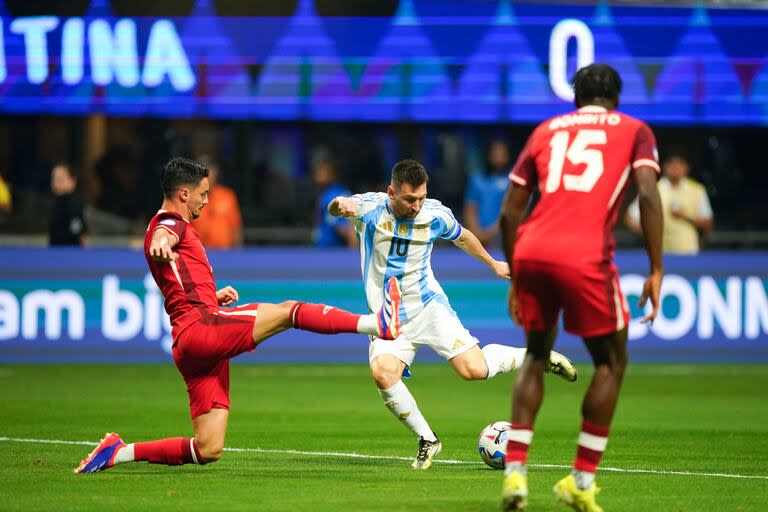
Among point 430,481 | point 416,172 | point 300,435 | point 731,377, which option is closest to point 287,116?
point 731,377

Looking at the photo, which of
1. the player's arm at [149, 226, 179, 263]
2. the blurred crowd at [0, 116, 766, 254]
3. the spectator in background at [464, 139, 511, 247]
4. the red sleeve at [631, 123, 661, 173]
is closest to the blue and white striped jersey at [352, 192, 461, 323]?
the player's arm at [149, 226, 179, 263]

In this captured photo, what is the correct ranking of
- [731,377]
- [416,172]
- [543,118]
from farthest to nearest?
[543,118]
[731,377]
[416,172]

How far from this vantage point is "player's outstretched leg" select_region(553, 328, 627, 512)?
22.6 ft

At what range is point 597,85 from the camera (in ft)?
23.3

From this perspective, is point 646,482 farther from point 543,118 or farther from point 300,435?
point 543,118

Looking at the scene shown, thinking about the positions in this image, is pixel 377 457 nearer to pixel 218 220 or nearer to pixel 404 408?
pixel 404 408

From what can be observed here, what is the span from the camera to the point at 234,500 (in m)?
7.55

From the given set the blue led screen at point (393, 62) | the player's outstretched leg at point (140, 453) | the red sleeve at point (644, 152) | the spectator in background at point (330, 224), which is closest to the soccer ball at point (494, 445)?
the player's outstretched leg at point (140, 453)

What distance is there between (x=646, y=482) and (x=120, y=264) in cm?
947

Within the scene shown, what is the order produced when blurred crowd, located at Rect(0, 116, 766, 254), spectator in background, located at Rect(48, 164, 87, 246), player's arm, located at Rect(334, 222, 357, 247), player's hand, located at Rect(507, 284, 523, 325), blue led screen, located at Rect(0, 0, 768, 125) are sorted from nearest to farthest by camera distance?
player's hand, located at Rect(507, 284, 523, 325) → spectator in background, located at Rect(48, 164, 87, 246) → blue led screen, located at Rect(0, 0, 768, 125) → player's arm, located at Rect(334, 222, 357, 247) → blurred crowd, located at Rect(0, 116, 766, 254)

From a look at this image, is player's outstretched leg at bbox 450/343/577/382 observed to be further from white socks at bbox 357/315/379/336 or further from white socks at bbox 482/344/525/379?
white socks at bbox 357/315/379/336

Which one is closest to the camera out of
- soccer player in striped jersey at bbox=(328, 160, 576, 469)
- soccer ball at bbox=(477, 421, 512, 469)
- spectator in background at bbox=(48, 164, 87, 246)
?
soccer ball at bbox=(477, 421, 512, 469)

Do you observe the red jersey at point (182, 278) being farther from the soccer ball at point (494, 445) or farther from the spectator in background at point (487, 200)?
the spectator in background at point (487, 200)

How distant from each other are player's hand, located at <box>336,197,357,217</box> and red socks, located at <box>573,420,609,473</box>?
8.90 ft
